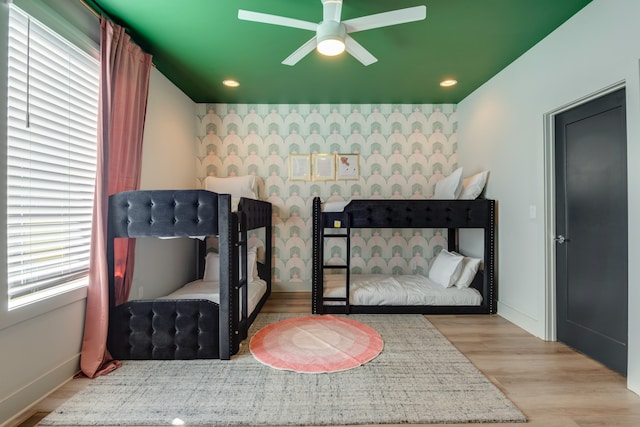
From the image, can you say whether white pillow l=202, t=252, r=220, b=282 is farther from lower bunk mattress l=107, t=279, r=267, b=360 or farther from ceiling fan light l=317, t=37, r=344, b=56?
ceiling fan light l=317, t=37, r=344, b=56

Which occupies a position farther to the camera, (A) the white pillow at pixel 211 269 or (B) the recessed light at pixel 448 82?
(A) the white pillow at pixel 211 269

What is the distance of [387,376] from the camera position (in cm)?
198

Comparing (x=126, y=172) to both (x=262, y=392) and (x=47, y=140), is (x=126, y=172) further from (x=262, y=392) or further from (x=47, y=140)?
(x=262, y=392)

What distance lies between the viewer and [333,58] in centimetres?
275

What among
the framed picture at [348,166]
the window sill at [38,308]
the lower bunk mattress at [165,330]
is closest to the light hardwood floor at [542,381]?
the lower bunk mattress at [165,330]

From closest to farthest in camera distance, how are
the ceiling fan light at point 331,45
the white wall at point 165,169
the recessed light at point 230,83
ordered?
the ceiling fan light at point 331,45 → the white wall at point 165,169 → the recessed light at point 230,83

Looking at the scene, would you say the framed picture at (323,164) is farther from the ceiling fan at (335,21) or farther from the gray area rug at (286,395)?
the gray area rug at (286,395)

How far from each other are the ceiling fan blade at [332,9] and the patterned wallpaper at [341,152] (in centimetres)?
211

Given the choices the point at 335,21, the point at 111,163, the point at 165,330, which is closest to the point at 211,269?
the point at 165,330

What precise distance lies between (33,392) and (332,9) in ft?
9.56

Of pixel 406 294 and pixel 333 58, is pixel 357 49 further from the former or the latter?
pixel 406 294

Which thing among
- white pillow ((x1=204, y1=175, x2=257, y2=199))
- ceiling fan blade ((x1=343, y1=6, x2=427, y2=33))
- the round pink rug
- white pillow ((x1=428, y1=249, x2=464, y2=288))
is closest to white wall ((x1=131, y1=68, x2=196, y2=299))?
white pillow ((x1=204, y1=175, x2=257, y2=199))

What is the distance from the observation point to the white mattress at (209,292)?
2.89 m

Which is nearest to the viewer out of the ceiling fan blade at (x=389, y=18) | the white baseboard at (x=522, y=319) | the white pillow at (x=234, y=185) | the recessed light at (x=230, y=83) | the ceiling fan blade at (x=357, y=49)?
the ceiling fan blade at (x=389, y=18)
